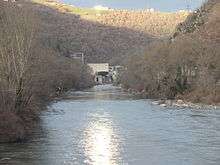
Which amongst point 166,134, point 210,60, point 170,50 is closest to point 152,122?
point 166,134

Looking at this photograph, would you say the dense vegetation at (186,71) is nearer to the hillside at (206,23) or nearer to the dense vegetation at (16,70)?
the hillside at (206,23)

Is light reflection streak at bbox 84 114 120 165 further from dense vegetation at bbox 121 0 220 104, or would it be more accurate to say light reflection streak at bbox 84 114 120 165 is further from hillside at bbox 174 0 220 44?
hillside at bbox 174 0 220 44

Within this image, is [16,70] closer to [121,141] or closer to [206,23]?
[121,141]

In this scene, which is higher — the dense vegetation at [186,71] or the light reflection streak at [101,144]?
the dense vegetation at [186,71]

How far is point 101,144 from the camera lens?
38.8 m

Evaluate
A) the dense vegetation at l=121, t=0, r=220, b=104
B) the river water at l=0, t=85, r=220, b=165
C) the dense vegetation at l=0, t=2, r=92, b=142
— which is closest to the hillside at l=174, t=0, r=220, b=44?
the dense vegetation at l=121, t=0, r=220, b=104

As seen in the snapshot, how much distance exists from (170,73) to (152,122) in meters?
44.0

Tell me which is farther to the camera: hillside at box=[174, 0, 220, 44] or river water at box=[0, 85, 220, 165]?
hillside at box=[174, 0, 220, 44]

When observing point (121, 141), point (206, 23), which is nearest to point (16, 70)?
point (121, 141)

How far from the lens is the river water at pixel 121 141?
32.7 metres

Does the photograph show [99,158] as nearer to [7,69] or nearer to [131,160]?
[131,160]

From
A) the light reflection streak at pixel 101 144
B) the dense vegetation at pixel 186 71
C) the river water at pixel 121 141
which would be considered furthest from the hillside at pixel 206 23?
the light reflection streak at pixel 101 144

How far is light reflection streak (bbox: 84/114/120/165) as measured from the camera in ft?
107

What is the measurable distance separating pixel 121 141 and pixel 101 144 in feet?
6.84
